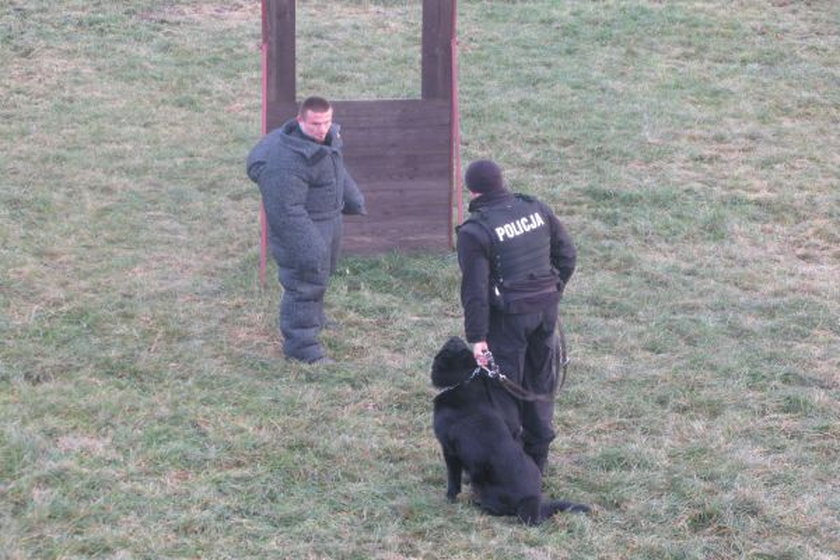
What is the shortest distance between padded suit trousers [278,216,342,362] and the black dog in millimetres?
1894

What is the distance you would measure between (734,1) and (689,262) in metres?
8.80

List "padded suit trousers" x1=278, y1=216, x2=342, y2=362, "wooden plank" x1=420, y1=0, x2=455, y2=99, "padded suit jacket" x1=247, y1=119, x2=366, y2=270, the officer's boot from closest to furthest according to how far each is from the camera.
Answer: the officer's boot → "padded suit jacket" x1=247, y1=119, x2=366, y2=270 → "padded suit trousers" x1=278, y1=216, x2=342, y2=362 → "wooden plank" x1=420, y1=0, x2=455, y2=99

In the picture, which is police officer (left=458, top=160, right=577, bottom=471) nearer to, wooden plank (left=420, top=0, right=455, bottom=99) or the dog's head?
the dog's head

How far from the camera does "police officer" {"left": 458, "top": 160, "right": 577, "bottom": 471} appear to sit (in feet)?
17.0

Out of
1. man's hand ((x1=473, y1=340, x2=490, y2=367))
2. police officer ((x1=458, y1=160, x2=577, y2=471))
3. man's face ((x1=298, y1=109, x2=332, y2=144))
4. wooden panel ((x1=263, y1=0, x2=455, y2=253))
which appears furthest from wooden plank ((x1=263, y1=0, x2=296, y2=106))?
man's hand ((x1=473, y1=340, x2=490, y2=367))

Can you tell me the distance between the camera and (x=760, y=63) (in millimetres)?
14547

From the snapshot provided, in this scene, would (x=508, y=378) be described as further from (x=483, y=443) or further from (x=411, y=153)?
(x=411, y=153)

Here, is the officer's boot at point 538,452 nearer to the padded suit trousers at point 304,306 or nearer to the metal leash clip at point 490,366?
the metal leash clip at point 490,366

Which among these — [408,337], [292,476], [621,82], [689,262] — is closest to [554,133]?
[621,82]

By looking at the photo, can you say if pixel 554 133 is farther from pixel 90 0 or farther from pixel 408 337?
pixel 90 0

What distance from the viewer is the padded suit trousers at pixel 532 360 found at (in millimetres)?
5305

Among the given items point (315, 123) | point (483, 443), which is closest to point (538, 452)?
point (483, 443)

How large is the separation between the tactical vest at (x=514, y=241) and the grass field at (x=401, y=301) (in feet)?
3.48

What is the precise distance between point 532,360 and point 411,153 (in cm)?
402
